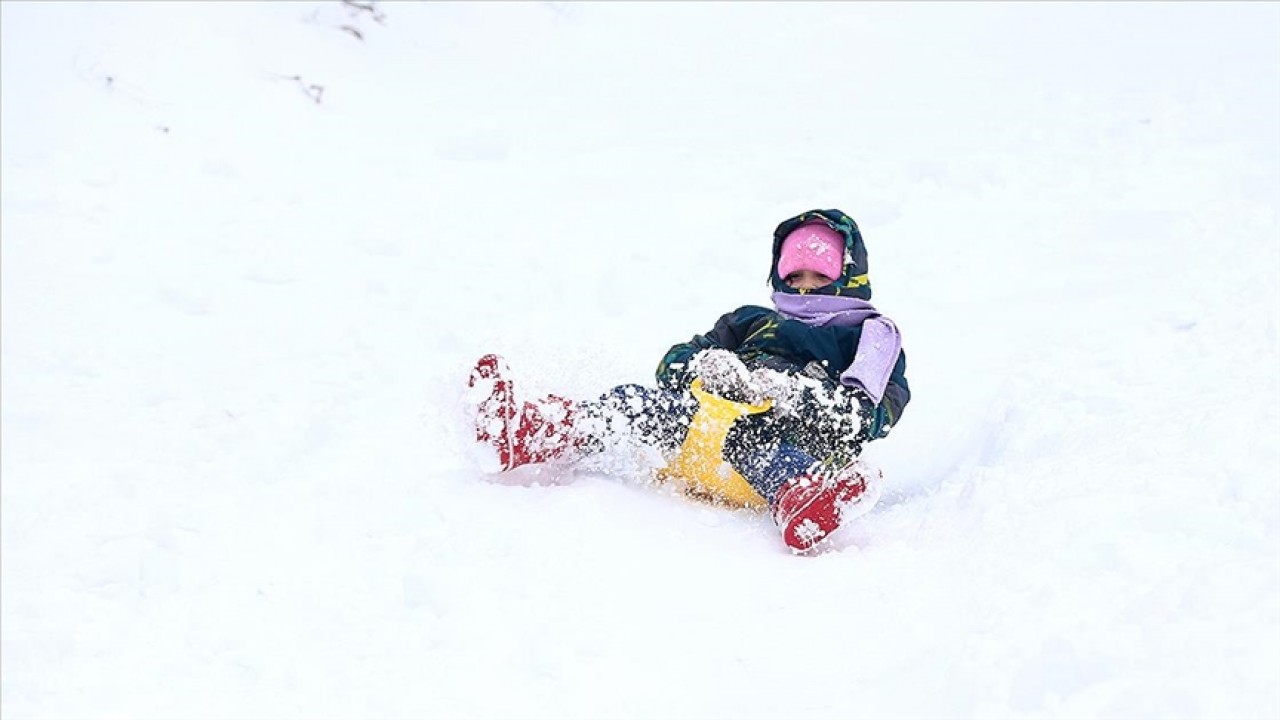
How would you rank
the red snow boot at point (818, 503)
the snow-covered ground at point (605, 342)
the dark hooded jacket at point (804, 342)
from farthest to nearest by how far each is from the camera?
the dark hooded jacket at point (804, 342) → the red snow boot at point (818, 503) → the snow-covered ground at point (605, 342)

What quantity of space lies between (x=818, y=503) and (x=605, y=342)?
187 cm

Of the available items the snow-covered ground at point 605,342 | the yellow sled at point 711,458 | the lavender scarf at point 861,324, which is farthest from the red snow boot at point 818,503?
the lavender scarf at point 861,324

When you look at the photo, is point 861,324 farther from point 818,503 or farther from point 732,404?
point 818,503

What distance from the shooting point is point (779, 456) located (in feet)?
10.2

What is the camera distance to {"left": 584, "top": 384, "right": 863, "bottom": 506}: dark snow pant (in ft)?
10.4

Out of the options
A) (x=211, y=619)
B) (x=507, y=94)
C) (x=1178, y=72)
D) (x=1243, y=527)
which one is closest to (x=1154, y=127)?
(x=1178, y=72)

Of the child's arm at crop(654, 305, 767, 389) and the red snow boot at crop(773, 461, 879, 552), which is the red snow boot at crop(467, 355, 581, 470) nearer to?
the child's arm at crop(654, 305, 767, 389)

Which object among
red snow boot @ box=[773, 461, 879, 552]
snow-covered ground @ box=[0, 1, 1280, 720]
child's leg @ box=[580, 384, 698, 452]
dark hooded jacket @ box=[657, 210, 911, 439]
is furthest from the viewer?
dark hooded jacket @ box=[657, 210, 911, 439]

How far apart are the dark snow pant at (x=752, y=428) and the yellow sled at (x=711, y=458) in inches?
1.0

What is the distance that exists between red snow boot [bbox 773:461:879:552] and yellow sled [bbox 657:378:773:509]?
0.69ft

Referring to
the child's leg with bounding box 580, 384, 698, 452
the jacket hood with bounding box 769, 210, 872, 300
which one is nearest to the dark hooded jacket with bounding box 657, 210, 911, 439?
the jacket hood with bounding box 769, 210, 872, 300

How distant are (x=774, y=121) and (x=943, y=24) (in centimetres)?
186

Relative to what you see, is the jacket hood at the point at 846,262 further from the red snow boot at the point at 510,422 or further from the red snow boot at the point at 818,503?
the red snow boot at the point at 510,422

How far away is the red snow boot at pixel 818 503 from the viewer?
2922mm
